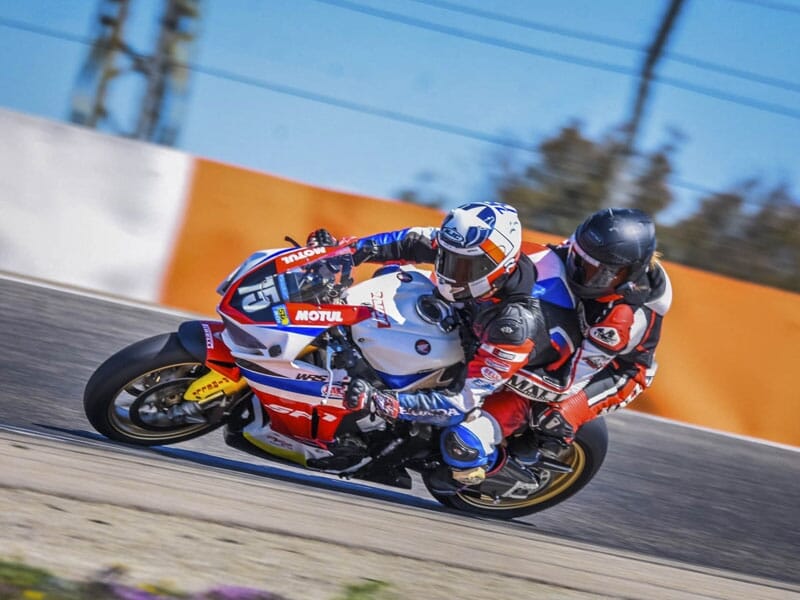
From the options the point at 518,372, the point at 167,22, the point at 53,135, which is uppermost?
the point at 167,22

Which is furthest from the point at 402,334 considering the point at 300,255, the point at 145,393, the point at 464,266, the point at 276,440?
the point at 145,393

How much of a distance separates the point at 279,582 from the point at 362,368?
153 cm

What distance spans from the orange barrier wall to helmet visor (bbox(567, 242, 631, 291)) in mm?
3299

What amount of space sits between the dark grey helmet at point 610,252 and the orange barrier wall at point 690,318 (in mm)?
3282

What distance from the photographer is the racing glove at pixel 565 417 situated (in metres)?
4.61

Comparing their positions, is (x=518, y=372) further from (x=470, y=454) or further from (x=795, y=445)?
(x=795, y=445)

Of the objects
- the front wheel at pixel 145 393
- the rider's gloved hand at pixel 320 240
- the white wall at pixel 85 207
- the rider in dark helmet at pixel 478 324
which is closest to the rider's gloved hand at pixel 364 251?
the rider in dark helmet at pixel 478 324

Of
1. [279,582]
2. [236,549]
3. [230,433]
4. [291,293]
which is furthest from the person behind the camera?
[230,433]

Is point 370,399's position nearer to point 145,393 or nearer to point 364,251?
point 364,251

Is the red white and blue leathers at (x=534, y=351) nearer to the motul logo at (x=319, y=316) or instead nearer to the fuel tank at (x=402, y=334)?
the fuel tank at (x=402, y=334)

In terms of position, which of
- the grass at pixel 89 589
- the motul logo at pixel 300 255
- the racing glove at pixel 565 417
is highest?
the motul logo at pixel 300 255

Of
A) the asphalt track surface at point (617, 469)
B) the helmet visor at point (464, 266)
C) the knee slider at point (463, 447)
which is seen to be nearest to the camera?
the helmet visor at point (464, 266)

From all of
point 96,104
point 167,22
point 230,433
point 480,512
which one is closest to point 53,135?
point 96,104

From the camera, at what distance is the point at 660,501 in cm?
581
